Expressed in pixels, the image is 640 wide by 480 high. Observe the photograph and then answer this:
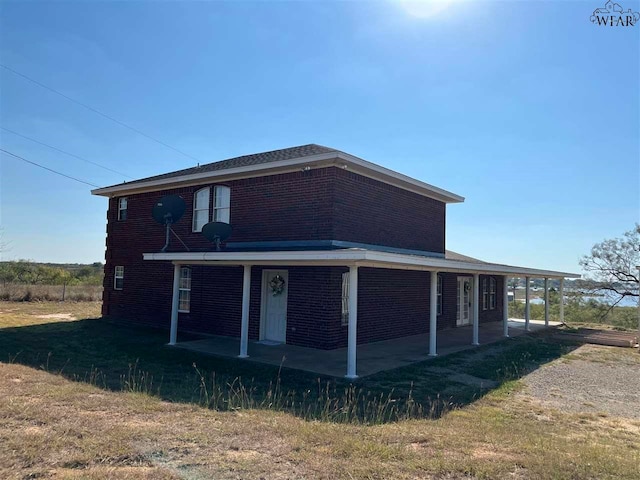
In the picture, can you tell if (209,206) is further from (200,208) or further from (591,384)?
(591,384)

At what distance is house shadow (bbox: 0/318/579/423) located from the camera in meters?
6.78

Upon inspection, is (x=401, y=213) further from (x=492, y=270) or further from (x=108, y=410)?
(x=108, y=410)

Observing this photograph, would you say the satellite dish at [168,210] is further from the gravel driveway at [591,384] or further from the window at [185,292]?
the gravel driveway at [591,384]

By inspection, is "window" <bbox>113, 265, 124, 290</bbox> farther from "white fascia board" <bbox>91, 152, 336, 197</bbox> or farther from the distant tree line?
the distant tree line

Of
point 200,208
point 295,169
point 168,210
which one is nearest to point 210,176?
point 200,208

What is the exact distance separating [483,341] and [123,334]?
450 inches

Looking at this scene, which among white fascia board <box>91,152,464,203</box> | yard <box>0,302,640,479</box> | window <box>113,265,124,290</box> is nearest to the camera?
yard <box>0,302,640,479</box>

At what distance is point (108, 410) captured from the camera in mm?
5918

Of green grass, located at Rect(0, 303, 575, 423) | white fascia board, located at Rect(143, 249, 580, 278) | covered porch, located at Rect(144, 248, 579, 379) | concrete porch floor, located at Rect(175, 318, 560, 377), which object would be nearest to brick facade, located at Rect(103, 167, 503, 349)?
concrete porch floor, located at Rect(175, 318, 560, 377)

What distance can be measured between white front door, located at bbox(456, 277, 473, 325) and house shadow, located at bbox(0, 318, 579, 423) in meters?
5.69

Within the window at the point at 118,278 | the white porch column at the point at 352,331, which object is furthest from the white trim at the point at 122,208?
the white porch column at the point at 352,331

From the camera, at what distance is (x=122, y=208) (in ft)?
60.6

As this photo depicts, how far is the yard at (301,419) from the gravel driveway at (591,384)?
5cm

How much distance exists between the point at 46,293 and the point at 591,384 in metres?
26.0
